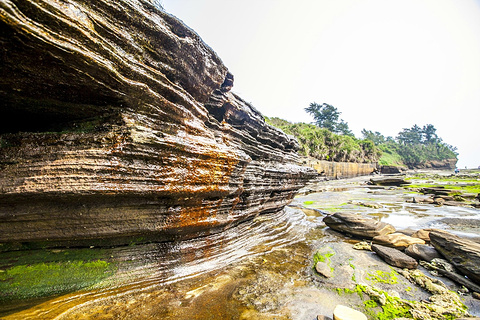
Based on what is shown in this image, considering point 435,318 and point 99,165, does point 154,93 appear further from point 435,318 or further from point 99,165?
point 435,318

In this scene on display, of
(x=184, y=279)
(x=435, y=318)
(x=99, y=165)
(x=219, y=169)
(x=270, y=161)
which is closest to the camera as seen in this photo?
(x=435, y=318)

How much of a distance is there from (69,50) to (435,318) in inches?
251

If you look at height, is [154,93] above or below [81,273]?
above

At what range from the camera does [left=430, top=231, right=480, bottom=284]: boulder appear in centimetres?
372

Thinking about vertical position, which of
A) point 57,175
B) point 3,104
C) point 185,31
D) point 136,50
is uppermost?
point 185,31

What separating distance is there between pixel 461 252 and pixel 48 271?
26.7 ft

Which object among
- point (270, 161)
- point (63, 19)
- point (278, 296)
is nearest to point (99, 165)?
point (63, 19)

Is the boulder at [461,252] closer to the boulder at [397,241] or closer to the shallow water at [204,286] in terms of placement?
the boulder at [397,241]

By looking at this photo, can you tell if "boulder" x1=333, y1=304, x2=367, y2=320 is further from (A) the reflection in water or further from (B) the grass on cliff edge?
(B) the grass on cliff edge

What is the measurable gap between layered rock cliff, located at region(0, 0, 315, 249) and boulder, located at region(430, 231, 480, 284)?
5.38 meters

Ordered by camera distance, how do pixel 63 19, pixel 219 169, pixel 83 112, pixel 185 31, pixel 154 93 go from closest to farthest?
pixel 63 19 → pixel 83 112 → pixel 154 93 → pixel 185 31 → pixel 219 169

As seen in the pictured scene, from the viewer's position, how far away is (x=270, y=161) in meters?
8.47

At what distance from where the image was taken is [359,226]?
6.34 m

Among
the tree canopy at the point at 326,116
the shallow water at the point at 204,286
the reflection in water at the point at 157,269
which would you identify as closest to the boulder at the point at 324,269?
the shallow water at the point at 204,286
